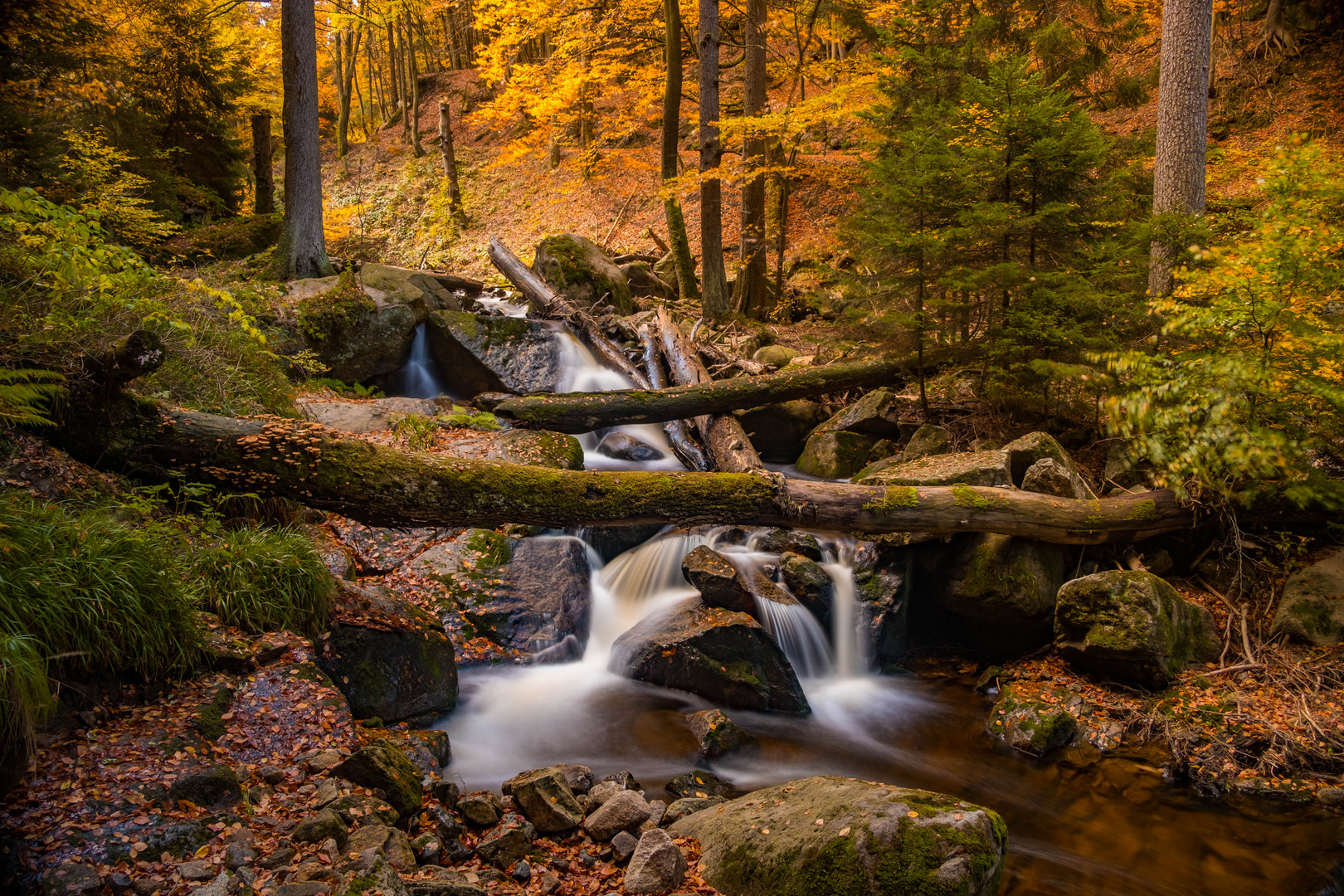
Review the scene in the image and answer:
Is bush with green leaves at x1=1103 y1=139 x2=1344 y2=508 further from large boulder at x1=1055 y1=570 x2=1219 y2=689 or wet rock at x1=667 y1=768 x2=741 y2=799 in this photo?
wet rock at x1=667 y1=768 x2=741 y2=799

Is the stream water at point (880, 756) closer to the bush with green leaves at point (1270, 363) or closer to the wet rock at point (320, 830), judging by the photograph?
the wet rock at point (320, 830)

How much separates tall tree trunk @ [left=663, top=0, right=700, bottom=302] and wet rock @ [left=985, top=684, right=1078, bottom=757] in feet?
36.0

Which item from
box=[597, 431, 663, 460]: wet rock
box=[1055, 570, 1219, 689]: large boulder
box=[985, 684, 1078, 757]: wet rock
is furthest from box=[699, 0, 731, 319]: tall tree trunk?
box=[985, 684, 1078, 757]: wet rock

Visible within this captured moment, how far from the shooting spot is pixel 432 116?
30141 millimetres

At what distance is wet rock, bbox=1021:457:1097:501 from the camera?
675 cm

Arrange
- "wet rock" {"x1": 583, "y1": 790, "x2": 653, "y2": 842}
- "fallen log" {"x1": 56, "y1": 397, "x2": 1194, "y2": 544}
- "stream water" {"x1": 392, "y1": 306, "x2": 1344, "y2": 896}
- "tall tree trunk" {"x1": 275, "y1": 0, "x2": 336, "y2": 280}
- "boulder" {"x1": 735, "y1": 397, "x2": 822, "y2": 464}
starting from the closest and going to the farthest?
1. "wet rock" {"x1": 583, "y1": 790, "x2": 653, "y2": 842}
2. "stream water" {"x1": 392, "y1": 306, "x2": 1344, "y2": 896}
3. "fallen log" {"x1": 56, "y1": 397, "x2": 1194, "y2": 544}
4. "boulder" {"x1": 735, "y1": 397, "x2": 822, "y2": 464}
5. "tall tree trunk" {"x1": 275, "y1": 0, "x2": 336, "y2": 280}

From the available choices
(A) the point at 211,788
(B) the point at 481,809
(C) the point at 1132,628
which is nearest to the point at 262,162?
(A) the point at 211,788

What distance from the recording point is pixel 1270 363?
5.34 metres

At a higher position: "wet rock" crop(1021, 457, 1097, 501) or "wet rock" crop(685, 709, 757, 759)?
"wet rock" crop(1021, 457, 1097, 501)

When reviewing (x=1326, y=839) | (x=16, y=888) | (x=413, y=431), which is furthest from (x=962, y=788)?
(x=413, y=431)

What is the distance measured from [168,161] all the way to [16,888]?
56.6ft

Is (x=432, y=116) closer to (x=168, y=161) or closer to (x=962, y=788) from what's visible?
(x=168, y=161)

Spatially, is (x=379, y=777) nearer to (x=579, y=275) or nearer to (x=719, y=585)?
(x=719, y=585)

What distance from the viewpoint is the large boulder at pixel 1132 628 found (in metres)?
5.68
